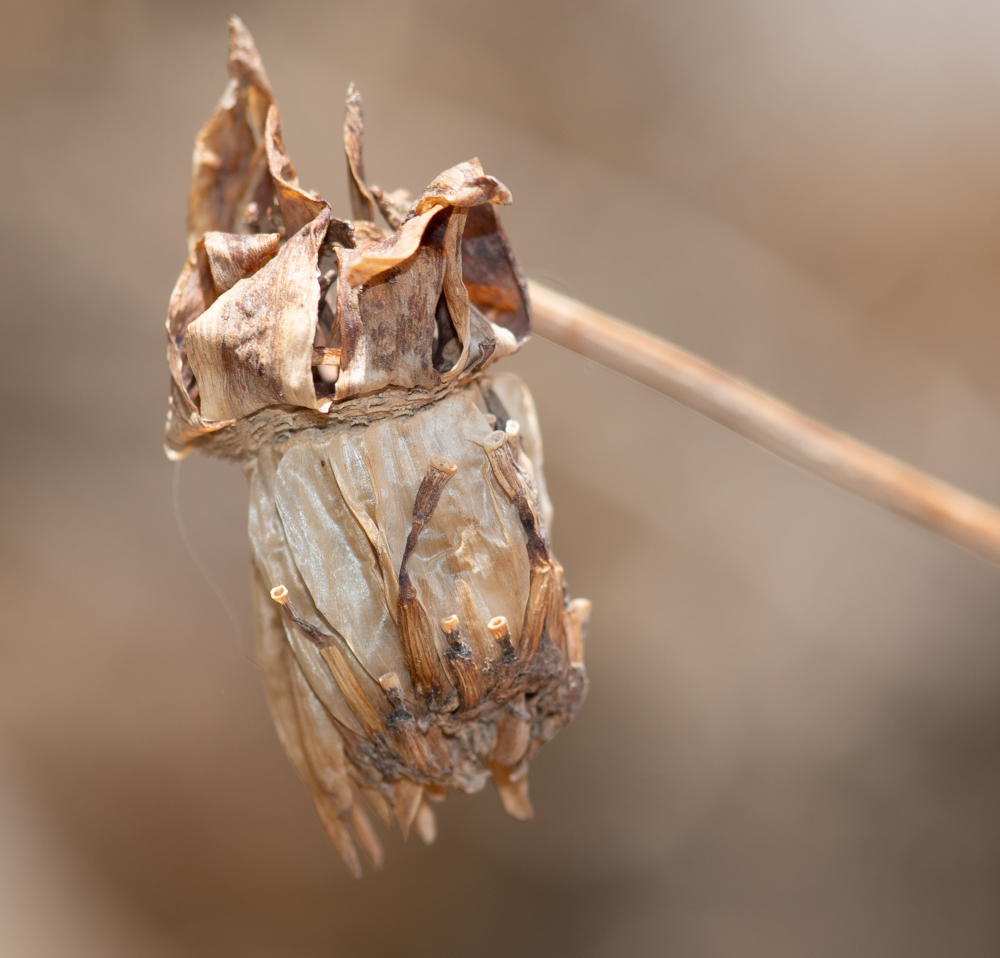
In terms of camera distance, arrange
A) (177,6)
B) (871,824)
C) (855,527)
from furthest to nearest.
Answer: (855,527)
(871,824)
(177,6)

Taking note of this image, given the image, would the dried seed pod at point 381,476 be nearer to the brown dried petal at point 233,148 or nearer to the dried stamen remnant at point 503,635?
the dried stamen remnant at point 503,635

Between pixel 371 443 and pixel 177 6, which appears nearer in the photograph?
pixel 371 443

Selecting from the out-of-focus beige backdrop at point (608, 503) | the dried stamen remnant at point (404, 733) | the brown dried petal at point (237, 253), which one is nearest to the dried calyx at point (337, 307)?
the brown dried petal at point (237, 253)

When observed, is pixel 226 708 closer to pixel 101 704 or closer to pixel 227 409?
pixel 101 704

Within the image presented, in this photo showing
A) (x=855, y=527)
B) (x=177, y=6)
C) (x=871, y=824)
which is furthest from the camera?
(x=855, y=527)

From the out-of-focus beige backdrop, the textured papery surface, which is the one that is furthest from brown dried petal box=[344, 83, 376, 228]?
the out-of-focus beige backdrop

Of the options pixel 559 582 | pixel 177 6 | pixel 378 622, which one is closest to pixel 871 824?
pixel 559 582
